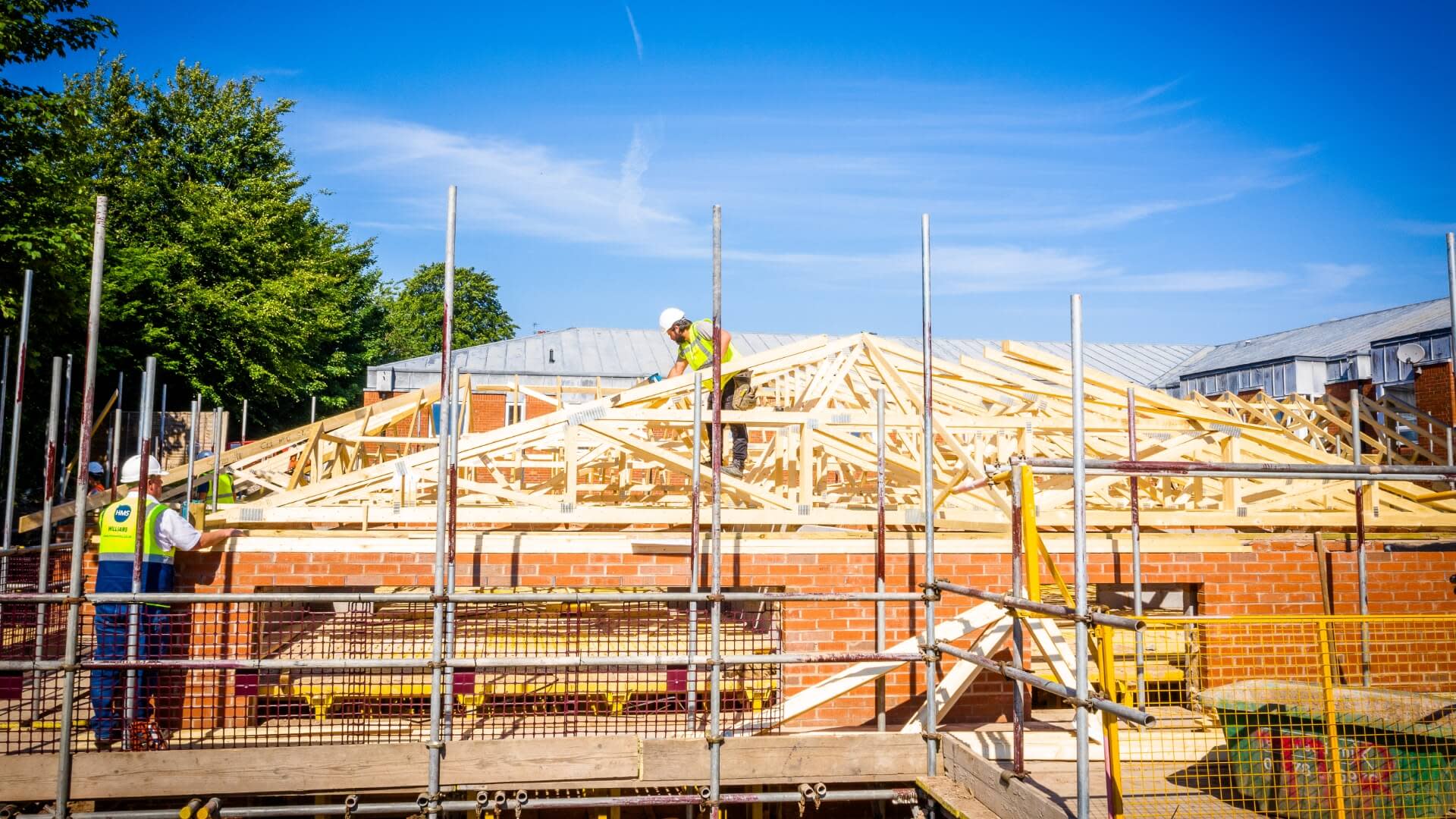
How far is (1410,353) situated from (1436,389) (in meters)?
2.45

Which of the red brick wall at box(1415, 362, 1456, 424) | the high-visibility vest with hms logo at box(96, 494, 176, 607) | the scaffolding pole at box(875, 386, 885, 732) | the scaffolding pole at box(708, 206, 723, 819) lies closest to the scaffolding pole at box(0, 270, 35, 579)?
the high-visibility vest with hms logo at box(96, 494, 176, 607)

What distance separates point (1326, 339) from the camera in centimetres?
3048

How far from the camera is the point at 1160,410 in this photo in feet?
31.7

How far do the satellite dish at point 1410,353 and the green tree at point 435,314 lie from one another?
4178cm

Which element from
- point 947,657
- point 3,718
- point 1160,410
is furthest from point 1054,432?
point 3,718

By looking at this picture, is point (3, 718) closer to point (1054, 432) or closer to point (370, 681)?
point (370, 681)

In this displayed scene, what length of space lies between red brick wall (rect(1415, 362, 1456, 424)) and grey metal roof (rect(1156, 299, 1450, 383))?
86.4 inches

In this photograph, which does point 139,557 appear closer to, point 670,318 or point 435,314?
point 670,318

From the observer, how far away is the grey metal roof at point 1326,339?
26.6 meters

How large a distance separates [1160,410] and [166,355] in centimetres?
2686

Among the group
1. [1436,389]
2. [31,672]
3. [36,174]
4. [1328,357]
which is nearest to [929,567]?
[31,672]

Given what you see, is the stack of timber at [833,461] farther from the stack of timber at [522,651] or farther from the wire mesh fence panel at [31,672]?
the wire mesh fence panel at [31,672]

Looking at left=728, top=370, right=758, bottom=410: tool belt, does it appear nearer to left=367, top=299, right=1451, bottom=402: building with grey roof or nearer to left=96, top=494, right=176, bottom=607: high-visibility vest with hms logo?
left=96, top=494, right=176, bottom=607: high-visibility vest with hms logo

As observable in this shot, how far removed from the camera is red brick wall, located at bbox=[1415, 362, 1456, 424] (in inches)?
813
